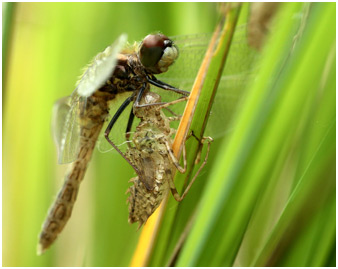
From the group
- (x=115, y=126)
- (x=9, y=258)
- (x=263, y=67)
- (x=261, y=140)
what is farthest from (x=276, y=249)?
(x=9, y=258)

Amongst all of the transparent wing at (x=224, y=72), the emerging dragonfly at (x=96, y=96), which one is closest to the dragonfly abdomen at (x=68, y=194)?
the emerging dragonfly at (x=96, y=96)

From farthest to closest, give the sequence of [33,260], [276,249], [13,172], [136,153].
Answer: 1. [13,172]
2. [33,260]
3. [136,153]
4. [276,249]

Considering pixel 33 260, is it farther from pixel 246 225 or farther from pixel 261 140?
pixel 261 140

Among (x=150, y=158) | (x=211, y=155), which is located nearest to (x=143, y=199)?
(x=150, y=158)

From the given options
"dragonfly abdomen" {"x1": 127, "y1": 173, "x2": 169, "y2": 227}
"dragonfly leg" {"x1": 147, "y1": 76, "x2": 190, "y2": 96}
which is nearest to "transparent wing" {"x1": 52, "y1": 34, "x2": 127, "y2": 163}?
"dragonfly leg" {"x1": 147, "y1": 76, "x2": 190, "y2": 96}

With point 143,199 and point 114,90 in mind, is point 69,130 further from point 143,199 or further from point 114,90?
point 143,199

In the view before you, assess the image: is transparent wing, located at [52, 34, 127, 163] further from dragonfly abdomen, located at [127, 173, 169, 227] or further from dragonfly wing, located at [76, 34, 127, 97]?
dragonfly abdomen, located at [127, 173, 169, 227]

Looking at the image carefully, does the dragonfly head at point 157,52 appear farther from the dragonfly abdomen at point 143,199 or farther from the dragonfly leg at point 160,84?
the dragonfly abdomen at point 143,199
